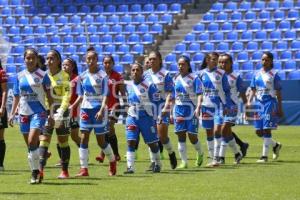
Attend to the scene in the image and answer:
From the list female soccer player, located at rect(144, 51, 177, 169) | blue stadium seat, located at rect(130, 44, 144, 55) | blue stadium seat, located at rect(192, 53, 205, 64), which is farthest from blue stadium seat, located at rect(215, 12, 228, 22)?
female soccer player, located at rect(144, 51, 177, 169)

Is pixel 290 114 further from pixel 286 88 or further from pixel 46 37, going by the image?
pixel 46 37

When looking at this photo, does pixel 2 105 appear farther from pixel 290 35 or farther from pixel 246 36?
pixel 246 36

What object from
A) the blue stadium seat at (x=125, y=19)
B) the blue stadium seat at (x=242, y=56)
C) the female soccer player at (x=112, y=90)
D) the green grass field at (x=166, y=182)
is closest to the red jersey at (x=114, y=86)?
the female soccer player at (x=112, y=90)

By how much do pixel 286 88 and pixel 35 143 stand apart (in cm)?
2174

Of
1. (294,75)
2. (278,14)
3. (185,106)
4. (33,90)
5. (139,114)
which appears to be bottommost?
(139,114)

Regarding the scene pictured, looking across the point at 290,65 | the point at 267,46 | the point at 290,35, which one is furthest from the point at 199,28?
the point at 290,65

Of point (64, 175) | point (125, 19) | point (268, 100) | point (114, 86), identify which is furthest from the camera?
point (125, 19)

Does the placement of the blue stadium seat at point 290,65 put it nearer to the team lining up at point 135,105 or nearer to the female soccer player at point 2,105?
the team lining up at point 135,105

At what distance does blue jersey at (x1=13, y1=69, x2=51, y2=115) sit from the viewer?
14070mm

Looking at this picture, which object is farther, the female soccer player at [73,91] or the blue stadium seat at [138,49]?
the blue stadium seat at [138,49]

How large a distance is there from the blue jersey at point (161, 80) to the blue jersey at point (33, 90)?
326 centimetres

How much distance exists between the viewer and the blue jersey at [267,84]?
1884cm

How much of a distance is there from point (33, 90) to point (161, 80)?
3670mm

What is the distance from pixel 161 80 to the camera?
17.1m
